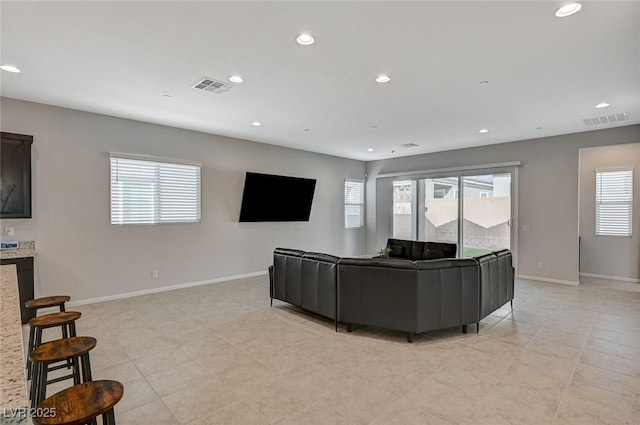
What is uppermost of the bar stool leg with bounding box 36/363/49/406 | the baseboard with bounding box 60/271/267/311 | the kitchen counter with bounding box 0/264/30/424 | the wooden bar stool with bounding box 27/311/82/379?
the kitchen counter with bounding box 0/264/30/424

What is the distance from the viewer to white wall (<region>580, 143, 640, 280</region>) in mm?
6512

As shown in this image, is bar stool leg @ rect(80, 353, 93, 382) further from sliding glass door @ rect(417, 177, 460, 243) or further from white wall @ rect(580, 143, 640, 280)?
white wall @ rect(580, 143, 640, 280)

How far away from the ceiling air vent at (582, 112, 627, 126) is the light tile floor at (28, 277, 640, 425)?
2.94 meters

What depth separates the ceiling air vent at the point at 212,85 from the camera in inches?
149

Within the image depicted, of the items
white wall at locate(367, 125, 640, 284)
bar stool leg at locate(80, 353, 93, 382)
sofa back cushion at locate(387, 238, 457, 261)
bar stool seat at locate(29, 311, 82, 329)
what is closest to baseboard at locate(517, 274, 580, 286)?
white wall at locate(367, 125, 640, 284)

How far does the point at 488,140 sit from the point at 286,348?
5.99 meters

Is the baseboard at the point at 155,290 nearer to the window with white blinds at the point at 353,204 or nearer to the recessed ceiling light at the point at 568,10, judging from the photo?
the window with white blinds at the point at 353,204

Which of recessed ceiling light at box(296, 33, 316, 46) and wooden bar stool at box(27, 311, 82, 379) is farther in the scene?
recessed ceiling light at box(296, 33, 316, 46)

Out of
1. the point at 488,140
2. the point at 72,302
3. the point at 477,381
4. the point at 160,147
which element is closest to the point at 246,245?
the point at 160,147

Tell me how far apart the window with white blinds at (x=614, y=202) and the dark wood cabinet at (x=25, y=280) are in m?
10.1

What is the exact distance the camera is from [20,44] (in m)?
2.94

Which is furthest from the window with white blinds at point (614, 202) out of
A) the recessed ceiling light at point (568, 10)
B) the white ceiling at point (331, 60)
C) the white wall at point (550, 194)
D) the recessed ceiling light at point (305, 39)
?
the recessed ceiling light at point (305, 39)

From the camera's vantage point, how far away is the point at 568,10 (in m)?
2.43

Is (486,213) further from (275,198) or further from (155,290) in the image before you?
(155,290)
